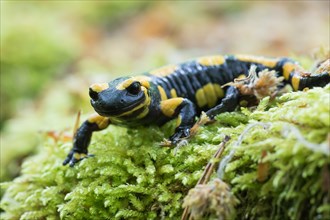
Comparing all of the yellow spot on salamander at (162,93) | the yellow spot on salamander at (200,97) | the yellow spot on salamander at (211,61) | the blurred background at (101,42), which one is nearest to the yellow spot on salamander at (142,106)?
the yellow spot on salamander at (162,93)

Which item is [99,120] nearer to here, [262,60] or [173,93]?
[173,93]

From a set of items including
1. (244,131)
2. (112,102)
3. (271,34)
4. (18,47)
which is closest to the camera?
(244,131)

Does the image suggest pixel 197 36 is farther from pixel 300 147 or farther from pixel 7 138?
pixel 300 147

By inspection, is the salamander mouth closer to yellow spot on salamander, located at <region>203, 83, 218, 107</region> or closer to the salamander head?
the salamander head

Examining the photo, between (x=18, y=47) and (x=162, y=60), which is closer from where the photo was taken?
(x=162, y=60)

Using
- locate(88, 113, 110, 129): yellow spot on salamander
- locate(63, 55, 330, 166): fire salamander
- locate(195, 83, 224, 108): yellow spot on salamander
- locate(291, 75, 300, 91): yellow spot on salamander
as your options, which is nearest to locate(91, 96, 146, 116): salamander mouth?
locate(63, 55, 330, 166): fire salamander

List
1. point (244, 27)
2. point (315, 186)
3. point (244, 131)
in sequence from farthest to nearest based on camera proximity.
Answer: point (244, 27), point (244, 131), point (315, 186)

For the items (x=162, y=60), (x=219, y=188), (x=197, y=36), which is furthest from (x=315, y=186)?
(x=197, y=36)
